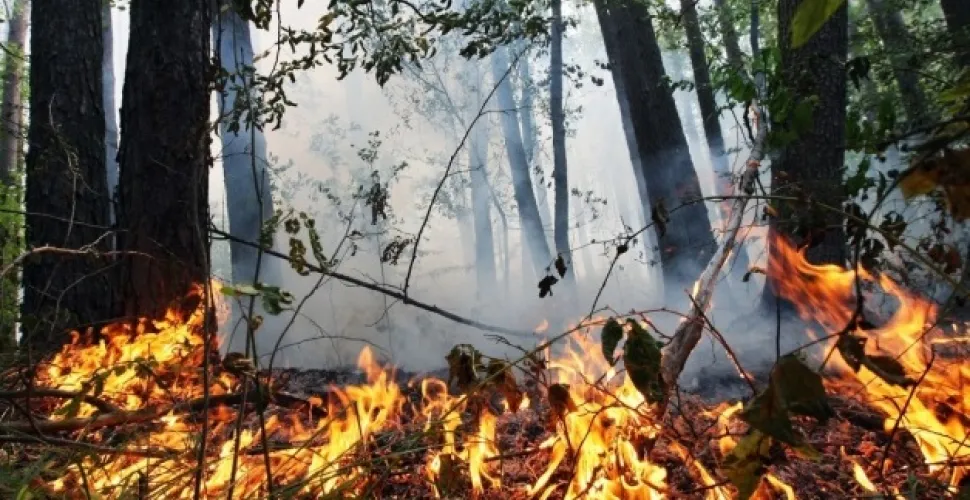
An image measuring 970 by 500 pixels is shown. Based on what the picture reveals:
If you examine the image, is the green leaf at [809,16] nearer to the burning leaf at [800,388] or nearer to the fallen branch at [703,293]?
the burning leaf at [800,388]

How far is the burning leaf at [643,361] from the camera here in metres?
1.53

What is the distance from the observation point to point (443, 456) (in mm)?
1979

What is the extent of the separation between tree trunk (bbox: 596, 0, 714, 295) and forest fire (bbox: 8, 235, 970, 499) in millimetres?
3649

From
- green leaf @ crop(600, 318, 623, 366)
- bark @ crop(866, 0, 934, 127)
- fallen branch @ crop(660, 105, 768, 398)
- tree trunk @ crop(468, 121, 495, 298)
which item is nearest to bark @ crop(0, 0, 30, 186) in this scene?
fallen branch @ crop(660, 105, 768, 398)

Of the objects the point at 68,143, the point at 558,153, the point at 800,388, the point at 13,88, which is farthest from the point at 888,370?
the point at 13,88

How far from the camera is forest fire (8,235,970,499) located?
187cm

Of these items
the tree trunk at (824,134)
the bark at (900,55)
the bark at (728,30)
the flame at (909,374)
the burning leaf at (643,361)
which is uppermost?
the bark at (728,30)

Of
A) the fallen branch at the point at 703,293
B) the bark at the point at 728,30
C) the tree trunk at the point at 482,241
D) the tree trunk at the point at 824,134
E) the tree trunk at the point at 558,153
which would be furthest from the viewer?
the tree trunk at the point at 482,241

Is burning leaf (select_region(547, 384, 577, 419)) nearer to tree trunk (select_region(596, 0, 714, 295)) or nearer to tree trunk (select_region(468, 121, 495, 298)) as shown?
tree trunk (select_region(596, 0, 714, 295))

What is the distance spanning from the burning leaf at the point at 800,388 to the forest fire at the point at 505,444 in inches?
13.1

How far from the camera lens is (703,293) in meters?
2.82

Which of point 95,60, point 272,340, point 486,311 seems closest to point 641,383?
point 95,60

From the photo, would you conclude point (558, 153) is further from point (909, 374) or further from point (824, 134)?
point (909, 374)

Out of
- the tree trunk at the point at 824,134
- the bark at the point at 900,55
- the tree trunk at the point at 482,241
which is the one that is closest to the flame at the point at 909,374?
the tree trunk at the point at 824,134
